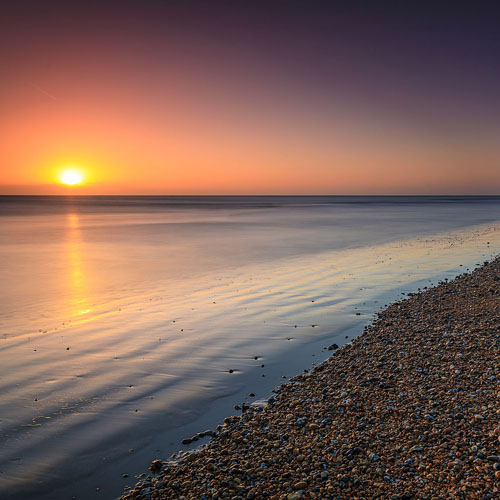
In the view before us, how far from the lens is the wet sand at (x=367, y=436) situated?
470 cm

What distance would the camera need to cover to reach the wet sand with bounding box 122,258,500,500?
470 centimetres

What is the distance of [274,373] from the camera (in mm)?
8398

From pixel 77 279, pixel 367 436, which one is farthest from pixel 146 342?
pixel 77 279

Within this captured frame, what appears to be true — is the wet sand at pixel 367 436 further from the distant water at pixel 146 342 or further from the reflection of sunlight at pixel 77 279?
the reflection of sunlight at pixel 77 279

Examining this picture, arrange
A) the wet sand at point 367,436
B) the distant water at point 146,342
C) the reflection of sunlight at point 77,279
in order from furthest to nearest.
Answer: the reflection of sunlight at point 77,279 < the distant water at point 146,342 < the wet sand at point 367,436

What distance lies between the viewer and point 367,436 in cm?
559

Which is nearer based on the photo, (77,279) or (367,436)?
(367,436)

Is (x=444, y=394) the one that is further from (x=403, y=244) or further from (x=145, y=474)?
(x=403, y=244)

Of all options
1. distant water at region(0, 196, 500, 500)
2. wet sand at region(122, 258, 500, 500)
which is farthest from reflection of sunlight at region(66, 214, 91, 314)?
wet sand at region(122, 258, 500, 500)

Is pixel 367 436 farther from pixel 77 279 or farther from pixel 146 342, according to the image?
pixel 77 279

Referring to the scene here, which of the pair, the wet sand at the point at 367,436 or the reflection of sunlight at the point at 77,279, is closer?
the wet sand at the point at 367,436

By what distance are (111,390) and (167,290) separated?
855 centimetres

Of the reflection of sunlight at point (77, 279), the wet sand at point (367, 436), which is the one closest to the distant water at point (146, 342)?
the reflection of sunlight at point (77, 279)

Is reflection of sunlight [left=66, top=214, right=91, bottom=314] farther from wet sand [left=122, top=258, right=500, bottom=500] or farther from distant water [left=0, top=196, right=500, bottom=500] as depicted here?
wet sand [left=122, top=258, right=500, bottom=500]
